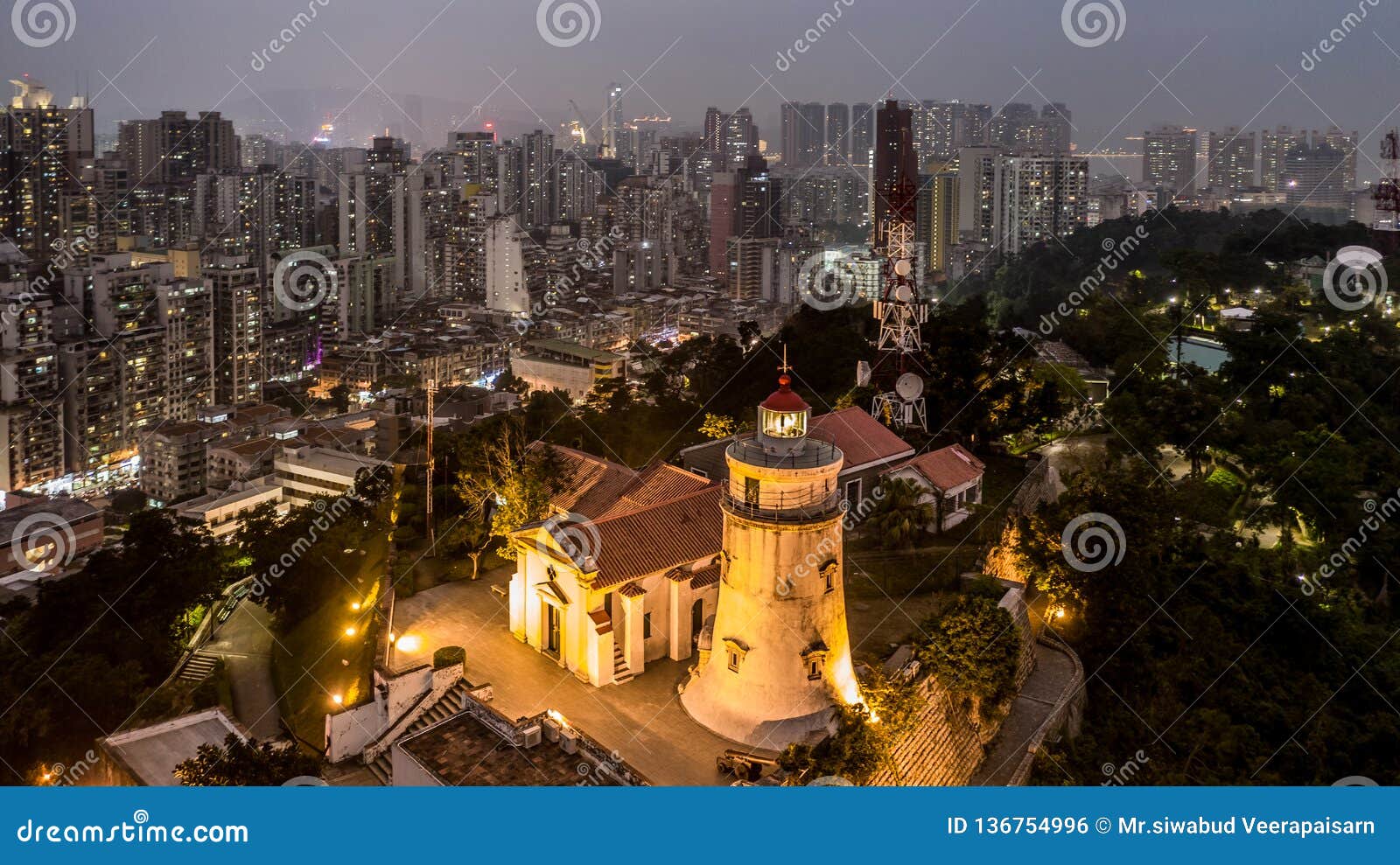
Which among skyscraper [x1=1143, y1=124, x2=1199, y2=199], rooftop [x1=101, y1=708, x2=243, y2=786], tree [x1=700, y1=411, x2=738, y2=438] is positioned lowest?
rooftop [x1=101, y1=708, x2=243, y2=786]

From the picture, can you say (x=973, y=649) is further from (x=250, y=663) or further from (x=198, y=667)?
(x=198, y=667)

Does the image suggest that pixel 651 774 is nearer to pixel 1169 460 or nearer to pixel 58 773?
pixel 58 773

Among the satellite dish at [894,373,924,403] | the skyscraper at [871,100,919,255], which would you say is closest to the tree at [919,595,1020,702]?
the satellite dish at [894,373,924,403]

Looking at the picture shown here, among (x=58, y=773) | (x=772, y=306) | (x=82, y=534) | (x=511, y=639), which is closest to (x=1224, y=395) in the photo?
(x=511, y=639)

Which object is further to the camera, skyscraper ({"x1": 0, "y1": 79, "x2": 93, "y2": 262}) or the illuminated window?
skyscraper ({"x1": 0, "y1": 79, "x2": 93, "y2": 262})

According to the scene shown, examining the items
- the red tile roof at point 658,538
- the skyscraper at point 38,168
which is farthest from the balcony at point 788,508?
the skyscraper at point 38,168

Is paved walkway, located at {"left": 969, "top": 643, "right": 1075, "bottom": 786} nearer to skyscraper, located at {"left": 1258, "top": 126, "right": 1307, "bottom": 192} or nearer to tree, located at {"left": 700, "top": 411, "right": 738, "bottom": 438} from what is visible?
tree, located at {"left": 700, "top": 411, "right": 738, "bottom": 438}

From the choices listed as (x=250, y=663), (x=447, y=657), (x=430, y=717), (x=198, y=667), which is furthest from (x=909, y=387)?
(x=198, y=667)
